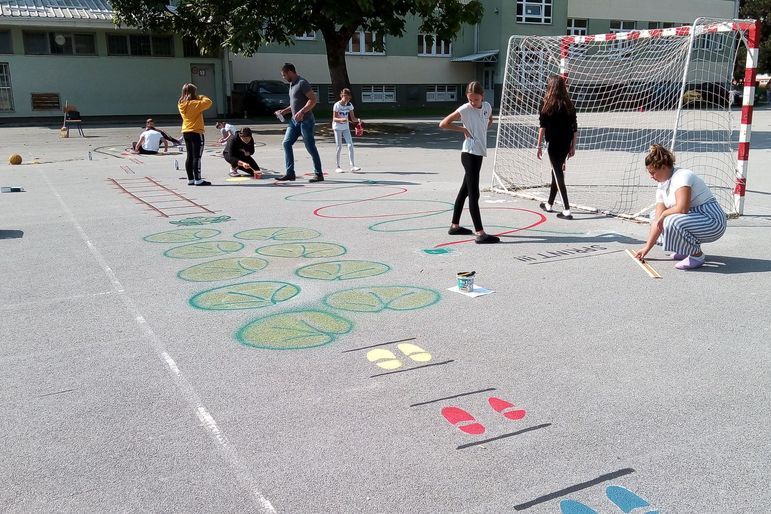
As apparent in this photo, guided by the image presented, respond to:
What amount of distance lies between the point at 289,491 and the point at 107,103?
33311 millimetres

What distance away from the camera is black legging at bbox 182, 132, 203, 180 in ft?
38.8

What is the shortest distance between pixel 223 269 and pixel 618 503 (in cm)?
454

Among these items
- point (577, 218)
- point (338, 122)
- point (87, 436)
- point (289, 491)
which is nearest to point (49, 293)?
point (87, 436)

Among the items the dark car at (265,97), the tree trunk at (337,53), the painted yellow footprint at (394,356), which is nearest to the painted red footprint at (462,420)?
the painted yellow footprint at (394,356)

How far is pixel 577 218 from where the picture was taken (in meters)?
8.92

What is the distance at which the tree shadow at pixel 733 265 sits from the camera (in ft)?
20.9

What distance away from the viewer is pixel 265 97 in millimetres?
32844

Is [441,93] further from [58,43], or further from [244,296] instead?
[244,296]

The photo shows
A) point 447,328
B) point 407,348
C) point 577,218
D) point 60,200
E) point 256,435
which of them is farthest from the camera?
point 60,200

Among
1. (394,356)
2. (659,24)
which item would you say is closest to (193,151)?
(394,356)

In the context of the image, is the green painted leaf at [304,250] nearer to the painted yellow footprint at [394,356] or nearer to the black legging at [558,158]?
the painted yellow footprint at [394,356]

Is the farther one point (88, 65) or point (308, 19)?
point (88, 65)

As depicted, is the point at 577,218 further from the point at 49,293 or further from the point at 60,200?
the point at 60,200

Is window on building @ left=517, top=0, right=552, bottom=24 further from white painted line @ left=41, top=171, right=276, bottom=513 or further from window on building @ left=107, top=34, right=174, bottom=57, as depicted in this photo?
white painted line @ left=41, top=171, right=276, bottom=513
